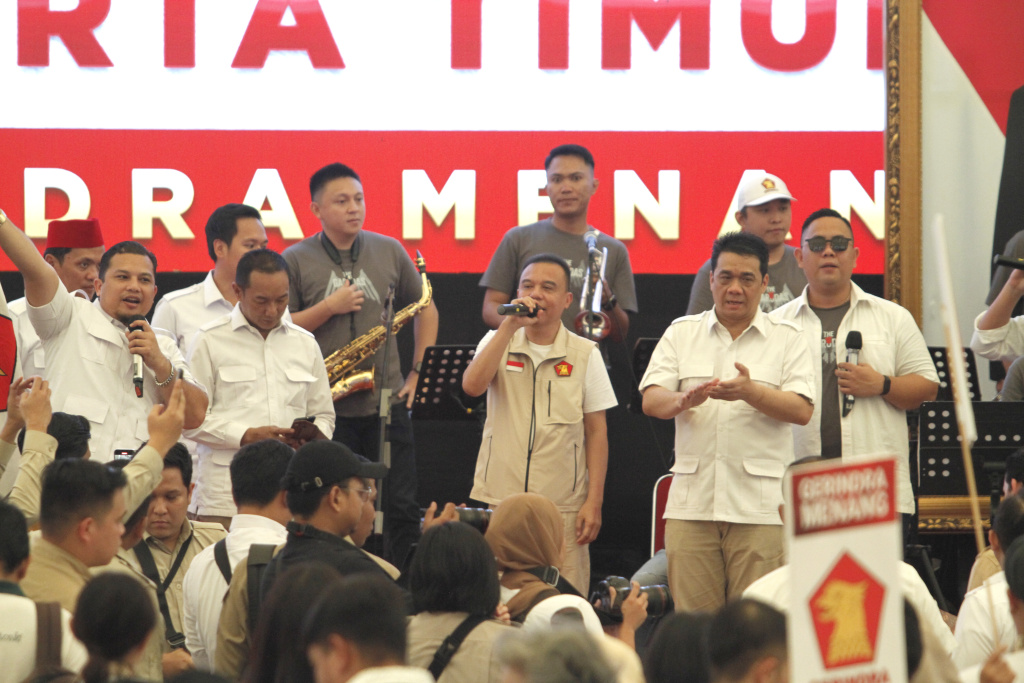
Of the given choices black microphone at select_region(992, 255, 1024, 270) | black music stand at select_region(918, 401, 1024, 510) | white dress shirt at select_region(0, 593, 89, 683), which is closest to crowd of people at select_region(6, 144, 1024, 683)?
white dress shirt at select_region(0, 593, 89, 683)

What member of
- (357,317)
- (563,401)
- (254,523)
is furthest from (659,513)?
(254,523)

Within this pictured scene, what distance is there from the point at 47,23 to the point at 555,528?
4.80m

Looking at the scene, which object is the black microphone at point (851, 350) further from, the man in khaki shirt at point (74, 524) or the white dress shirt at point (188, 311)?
the man in khaki shirt at point (74, 524)

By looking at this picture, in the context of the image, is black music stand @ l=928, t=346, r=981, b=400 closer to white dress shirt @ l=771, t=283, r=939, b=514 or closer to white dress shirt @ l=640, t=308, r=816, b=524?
white dress shirt @ l=771, t=283, r=939, b=514

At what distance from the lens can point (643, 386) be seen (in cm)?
460

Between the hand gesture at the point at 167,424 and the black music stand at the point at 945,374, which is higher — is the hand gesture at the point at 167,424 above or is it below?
below

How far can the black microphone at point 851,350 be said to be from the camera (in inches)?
185

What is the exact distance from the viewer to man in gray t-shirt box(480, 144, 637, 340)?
5734 millimetres

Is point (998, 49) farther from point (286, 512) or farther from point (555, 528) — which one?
point (286, 512)

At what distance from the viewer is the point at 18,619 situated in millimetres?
2443

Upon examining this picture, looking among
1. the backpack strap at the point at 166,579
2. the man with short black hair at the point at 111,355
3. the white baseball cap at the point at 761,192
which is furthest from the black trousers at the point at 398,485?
the backpack strap at the point at 166,579

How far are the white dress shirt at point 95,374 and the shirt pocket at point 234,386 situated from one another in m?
0.20

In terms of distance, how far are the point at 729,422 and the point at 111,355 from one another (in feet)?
7.43

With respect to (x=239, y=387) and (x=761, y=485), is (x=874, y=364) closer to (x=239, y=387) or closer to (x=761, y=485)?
(x=761, y=485)
